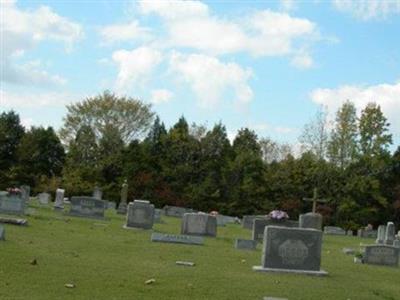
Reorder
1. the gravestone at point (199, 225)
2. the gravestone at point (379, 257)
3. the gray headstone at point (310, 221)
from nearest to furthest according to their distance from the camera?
the gravestone at point (379, 257) < the gravestone at point (199, 225) < the gray headstone at point (310, 221)

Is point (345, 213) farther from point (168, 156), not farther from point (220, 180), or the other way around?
point (168, 156)

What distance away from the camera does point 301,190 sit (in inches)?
2197

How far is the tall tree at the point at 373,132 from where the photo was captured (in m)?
58.2

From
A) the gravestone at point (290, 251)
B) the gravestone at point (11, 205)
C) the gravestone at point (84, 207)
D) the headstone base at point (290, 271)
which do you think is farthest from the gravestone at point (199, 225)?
the headstone base at point (290, 271)

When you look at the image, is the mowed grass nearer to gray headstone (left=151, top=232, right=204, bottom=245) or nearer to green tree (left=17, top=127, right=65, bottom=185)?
gray headstone (left=151, top=232, right=204, bottom=245)

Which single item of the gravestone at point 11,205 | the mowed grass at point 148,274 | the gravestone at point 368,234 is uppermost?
the gravestone at point 368,234

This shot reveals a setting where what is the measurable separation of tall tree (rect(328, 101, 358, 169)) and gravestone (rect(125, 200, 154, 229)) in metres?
35.5

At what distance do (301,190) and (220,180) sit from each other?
6870 mm

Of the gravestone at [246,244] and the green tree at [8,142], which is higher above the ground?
the green tree at [8,142]

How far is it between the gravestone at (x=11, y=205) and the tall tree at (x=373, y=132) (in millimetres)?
39064

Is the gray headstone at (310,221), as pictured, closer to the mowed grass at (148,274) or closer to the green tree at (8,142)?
the mowed grass at (148,274)

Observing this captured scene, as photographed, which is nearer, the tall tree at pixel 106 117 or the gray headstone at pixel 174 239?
the gray headstone at pixel 174 239

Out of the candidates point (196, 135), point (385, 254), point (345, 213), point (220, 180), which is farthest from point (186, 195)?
point (385, 254)

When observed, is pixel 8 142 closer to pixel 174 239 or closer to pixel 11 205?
pixel 11 205
